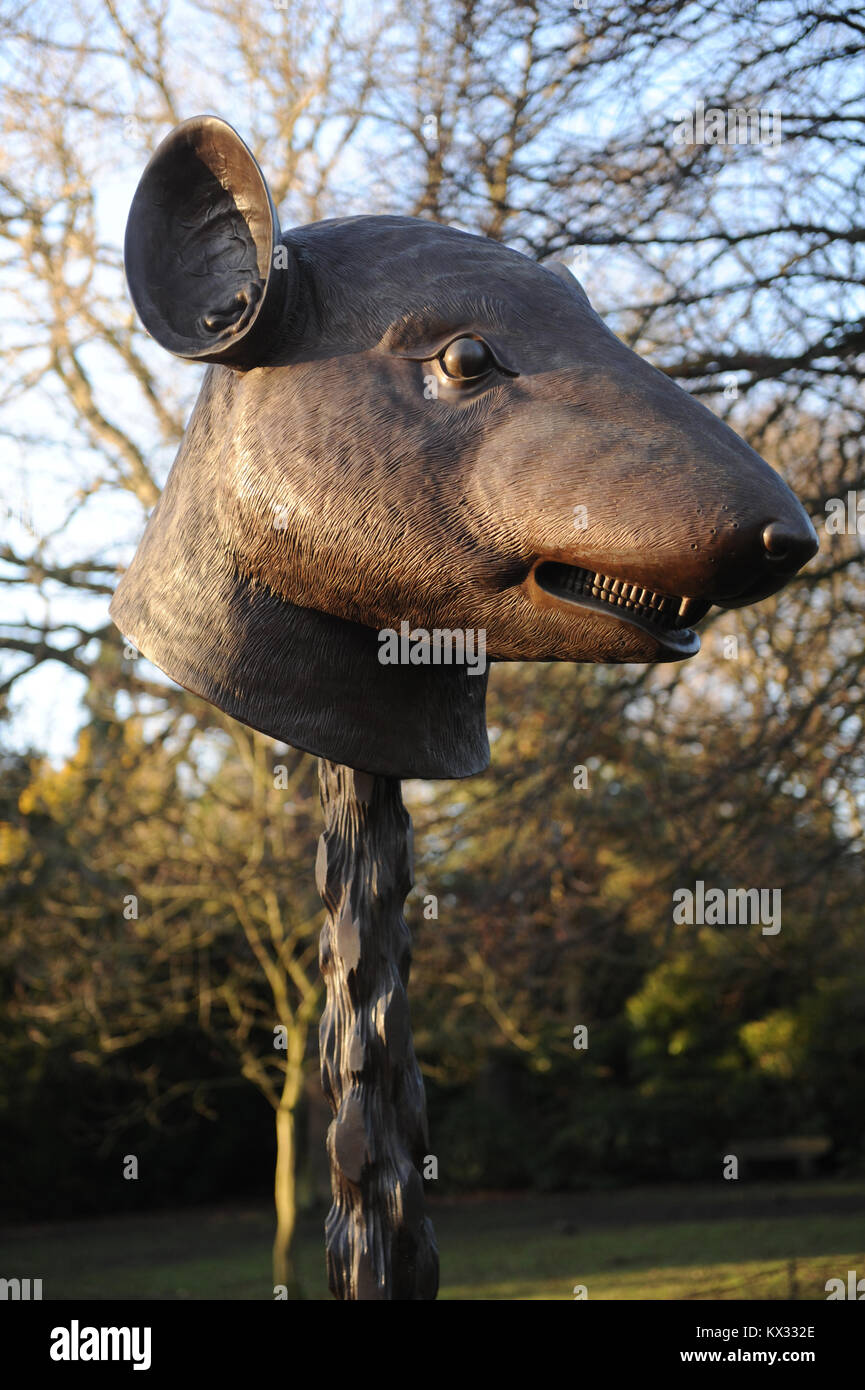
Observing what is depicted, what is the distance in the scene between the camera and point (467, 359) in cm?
219

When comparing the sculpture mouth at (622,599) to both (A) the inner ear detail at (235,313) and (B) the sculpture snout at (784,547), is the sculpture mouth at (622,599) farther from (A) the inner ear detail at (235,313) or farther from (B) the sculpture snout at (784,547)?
(A) the inner ear detail at (235,313)

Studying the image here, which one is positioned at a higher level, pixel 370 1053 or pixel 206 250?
pixel 206 250

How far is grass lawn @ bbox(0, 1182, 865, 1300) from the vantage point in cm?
1012

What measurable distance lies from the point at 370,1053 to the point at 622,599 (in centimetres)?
96

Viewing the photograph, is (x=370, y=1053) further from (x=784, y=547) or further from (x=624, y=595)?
(x=784, y=547)

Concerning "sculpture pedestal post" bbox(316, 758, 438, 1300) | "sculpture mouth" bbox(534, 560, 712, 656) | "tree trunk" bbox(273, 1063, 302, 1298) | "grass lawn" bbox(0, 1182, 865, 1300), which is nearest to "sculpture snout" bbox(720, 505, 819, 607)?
"sculpture mouth" bbox(534, 560, 712, 656)

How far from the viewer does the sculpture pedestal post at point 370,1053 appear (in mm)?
2334

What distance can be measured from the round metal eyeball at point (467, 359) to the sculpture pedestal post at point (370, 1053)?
0.78 metres

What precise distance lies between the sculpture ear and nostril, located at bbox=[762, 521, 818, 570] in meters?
0.93

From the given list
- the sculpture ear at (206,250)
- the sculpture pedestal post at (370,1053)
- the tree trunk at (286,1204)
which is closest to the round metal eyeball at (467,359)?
the sculpture ear at (206,250)

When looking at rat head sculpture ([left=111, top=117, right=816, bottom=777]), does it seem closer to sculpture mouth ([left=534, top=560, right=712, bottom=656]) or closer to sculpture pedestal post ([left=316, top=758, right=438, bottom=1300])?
sculpture mouth ([left=534, top=560, right=712, bottom=656])

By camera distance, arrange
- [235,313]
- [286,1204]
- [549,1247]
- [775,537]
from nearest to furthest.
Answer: [775,537] < [235,313] < [286,1204] < [549,1247]

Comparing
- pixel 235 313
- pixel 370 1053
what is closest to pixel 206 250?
pixel 235 313

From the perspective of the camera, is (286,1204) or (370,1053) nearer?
(370,1053)
